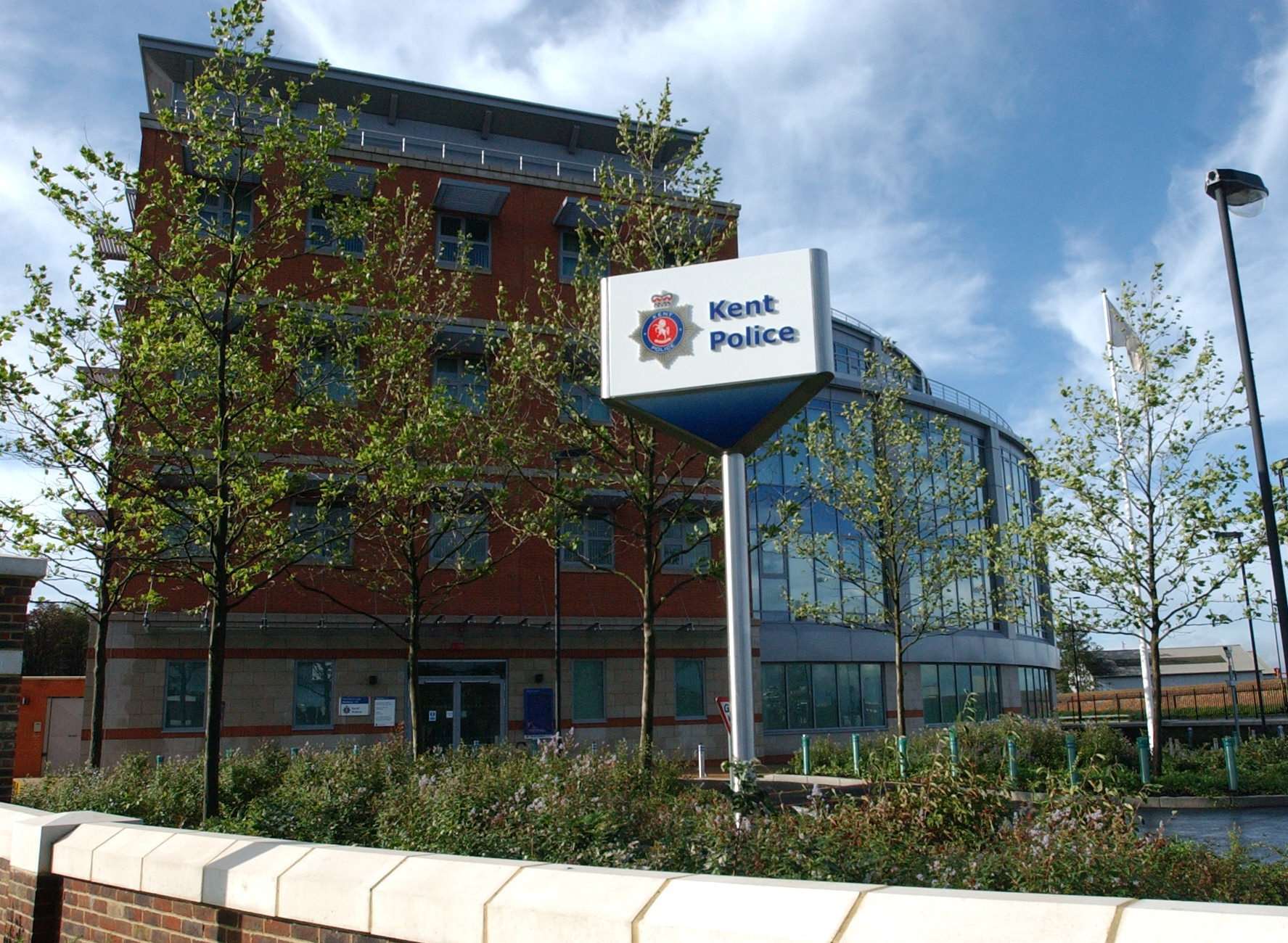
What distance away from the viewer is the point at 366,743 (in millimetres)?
27516

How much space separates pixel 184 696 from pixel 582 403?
1184 cm

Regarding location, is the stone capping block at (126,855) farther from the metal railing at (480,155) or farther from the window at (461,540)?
the metal railing at (480,155)

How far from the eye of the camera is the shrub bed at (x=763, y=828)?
20.4ft

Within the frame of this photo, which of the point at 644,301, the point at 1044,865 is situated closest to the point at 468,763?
the point at 644,301

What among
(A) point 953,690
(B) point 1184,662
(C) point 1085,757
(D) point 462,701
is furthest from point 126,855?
(B) point 1184,662

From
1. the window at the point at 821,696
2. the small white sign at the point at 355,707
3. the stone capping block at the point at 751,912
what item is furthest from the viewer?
the window at the point at 821,696

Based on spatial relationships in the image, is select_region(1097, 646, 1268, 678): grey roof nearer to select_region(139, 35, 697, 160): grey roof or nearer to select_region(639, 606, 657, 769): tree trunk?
select_region(139, 35, 697, 160): grey roof

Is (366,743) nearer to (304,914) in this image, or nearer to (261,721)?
(261,721)

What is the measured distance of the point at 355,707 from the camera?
1091 inches

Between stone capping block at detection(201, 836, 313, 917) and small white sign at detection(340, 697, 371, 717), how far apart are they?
2172 centimetres

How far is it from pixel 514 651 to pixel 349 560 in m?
5.57

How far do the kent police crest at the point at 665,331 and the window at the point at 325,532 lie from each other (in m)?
5.75

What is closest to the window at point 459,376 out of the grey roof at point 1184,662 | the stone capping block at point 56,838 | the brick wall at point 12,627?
the brick wall at point 12,627

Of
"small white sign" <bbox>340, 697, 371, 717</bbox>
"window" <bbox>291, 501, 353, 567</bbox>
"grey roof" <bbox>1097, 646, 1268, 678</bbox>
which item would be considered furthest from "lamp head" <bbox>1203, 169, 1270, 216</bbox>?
"grey roof" <bbox>1097, 646, 1268, 678</bbox>
